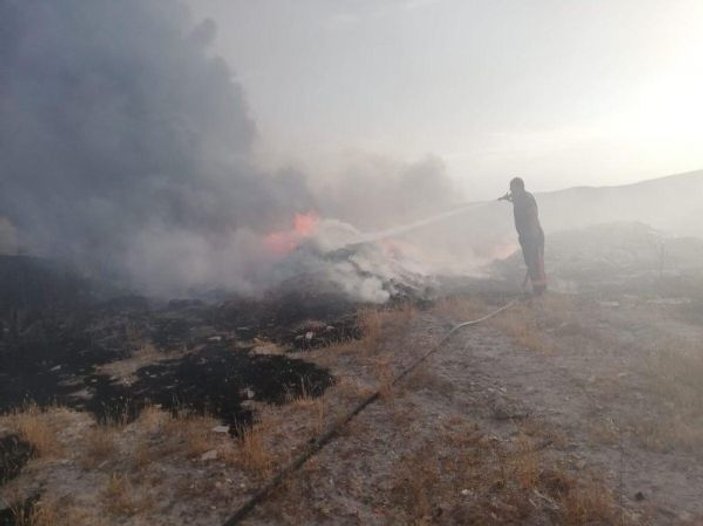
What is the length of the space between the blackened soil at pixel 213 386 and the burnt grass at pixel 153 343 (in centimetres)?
2

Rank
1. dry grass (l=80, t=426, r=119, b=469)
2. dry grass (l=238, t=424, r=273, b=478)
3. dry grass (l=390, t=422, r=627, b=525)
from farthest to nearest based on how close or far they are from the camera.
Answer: dry grass (l=80, t=426, r=119, b=469) < dry grass (l=238, t=424, r=273, b=478) < dry grass (l=390, t=422, r=627, b=525)

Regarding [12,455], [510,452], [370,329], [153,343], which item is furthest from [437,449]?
[153,343]

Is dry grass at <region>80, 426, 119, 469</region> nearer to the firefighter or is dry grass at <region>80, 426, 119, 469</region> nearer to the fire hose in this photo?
the fire hose

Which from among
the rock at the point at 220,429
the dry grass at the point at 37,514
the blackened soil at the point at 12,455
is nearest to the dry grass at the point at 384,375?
the rock at the point at 220,429

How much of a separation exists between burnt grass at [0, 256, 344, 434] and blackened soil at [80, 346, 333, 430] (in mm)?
21

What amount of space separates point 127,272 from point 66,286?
2.40m

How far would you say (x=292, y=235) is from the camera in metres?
20.2

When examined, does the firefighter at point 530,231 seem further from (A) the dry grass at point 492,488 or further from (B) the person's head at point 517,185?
(A) the dry grass at point 492,488

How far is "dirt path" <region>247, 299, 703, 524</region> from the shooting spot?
4641 mm

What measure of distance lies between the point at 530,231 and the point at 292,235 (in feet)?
34.0

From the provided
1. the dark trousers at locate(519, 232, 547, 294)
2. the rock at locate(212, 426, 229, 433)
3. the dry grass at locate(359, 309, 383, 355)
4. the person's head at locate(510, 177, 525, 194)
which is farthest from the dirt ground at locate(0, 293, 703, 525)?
the person's head at locate(510, 177, 525, 194)

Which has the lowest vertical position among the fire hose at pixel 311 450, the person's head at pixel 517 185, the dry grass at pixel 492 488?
the dry grass at pixel 492 488

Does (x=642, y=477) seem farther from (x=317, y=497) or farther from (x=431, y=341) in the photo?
(x=431, y=341)

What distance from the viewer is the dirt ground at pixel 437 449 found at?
4734mm
